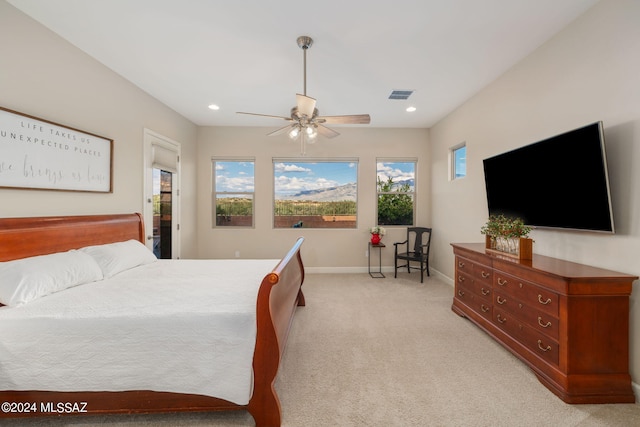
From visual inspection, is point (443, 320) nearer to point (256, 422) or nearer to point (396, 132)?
point (256, 422)

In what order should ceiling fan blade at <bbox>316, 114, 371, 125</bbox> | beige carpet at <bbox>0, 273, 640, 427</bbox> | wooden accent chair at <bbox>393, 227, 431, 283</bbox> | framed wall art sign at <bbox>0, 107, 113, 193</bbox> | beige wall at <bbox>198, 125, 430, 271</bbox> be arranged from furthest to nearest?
beige wall at <bbox>198, 125, 430, 271</bbox> < wooden accent chair at <bbox>393, 227, 431, 283</bbox> < ceiling fan blade at <bbox>316, 114, 371, 125</bbox> < framed wall art sign at <bbox>0, 107, 113, 193</bbox> < beige carpet at <bbox>0, 273, 640, 427</bbox>

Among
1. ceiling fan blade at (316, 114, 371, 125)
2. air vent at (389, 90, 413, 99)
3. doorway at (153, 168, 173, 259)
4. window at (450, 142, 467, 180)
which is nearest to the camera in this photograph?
ceiling fan blade at (316, 114, 371, 125)

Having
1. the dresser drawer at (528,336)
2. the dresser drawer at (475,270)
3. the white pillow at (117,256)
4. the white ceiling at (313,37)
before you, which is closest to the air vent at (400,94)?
the white ceiling at (313,37)

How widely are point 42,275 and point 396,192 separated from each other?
5075mm

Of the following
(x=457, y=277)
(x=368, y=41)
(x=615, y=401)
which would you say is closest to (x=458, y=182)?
(x=457, y=277)

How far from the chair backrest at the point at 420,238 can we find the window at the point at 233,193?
3182mm

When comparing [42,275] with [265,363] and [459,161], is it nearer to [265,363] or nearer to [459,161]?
[265,363]

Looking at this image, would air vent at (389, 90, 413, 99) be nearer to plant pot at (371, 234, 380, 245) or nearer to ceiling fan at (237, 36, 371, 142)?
ceiling fan at (237, 36, 371, 142)

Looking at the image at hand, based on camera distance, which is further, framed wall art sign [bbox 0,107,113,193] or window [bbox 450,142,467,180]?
window [bbox 450,142,467,180]

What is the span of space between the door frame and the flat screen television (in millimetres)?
4395

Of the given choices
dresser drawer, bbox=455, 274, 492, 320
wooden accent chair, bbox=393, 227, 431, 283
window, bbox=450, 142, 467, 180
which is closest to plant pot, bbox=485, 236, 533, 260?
dresser drawer, bbox=455, 274, 492, 320

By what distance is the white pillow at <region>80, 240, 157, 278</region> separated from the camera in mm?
2514

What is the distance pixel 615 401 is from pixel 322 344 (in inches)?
83.3

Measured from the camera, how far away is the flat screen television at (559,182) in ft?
6.54
